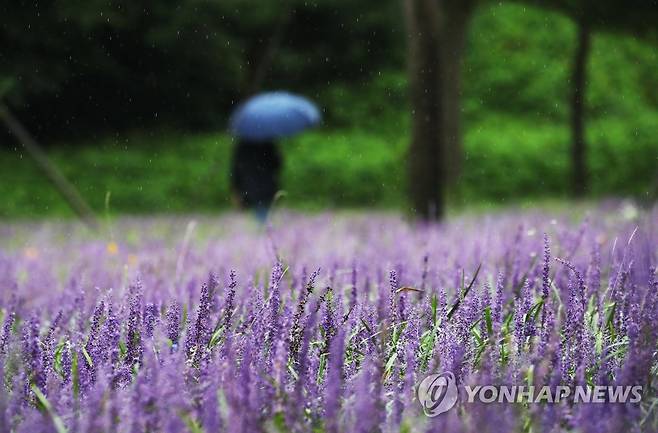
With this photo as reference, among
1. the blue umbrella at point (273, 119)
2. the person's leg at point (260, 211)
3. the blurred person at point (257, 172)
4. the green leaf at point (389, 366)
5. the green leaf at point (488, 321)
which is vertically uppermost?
the blue umbrella at point (273, 119)

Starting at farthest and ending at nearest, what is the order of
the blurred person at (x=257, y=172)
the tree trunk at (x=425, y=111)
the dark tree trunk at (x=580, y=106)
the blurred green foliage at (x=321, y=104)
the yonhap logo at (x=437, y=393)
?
the blurred green foliage at (x=321, y=104)
the dark tree trunk at (x=580, y=106)
the blurred person at (x=257, y=172)
the tree trunk at (x=425, y=111)
the yonhap logo at (x=437, y=393)

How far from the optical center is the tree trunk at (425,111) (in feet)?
24.4

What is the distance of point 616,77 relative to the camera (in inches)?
1071

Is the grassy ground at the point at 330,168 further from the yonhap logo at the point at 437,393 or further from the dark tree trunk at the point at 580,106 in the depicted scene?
the yonhap logo at the point at 437,393

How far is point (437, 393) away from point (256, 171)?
984 cm

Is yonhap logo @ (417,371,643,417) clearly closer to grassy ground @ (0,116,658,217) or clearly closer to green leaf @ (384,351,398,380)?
green leaf @ (384,351,398,380)

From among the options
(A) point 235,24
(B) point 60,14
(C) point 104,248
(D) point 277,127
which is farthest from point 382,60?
(C) point 104,248

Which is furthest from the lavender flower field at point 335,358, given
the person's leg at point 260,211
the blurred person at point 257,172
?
the blurred person at point 257,172

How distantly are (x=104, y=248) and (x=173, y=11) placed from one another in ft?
56.9

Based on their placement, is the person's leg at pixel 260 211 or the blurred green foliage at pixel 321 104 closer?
the person's leg at pixel 260 211

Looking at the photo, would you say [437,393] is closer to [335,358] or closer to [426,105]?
[335,358]

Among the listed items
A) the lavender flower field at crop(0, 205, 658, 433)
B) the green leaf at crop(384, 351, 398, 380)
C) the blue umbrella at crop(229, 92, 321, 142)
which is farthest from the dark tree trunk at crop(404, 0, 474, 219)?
the green leaf at crop(384, 351, 398, 380)

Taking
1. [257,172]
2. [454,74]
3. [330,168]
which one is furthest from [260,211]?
[330,168]

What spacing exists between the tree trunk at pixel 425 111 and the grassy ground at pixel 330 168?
37.7 feet
